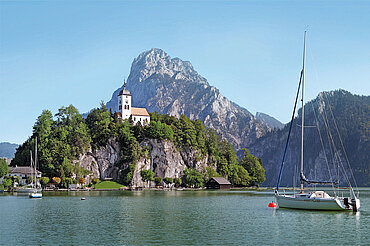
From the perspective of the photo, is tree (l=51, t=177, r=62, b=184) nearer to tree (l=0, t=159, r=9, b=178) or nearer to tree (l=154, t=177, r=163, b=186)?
tree (l=0, t=159, r=9, b=178)

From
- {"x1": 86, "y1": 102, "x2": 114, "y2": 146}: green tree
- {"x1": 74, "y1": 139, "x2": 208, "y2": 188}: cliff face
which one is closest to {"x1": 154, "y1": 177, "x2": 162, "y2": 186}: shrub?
{"x1": 74, "y1": 139, "x2": 208, "y2": 188}: cliff face

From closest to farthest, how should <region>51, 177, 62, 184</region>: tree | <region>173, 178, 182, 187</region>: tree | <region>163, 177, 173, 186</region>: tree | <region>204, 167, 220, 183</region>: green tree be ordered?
<region>51, 177, 62, 184</region>: tree → <region>163, 177, 173, 186</region>: tree → <region>173, 178, 182, 187</region>: tree → <region>204, 167, 220, 183</region>: green tree

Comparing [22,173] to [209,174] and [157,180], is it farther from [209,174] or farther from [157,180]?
[209,174]

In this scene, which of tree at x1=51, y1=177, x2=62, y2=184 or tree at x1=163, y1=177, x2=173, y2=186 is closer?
tree at x1=51, y1=177, x2=62, y2=184

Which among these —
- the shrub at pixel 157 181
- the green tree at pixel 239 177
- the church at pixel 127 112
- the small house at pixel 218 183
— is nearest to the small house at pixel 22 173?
the shrub at pixel 157 181

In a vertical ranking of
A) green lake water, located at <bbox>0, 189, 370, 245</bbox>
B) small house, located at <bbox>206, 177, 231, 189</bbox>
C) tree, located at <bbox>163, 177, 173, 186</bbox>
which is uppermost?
green lake water, located at <bbox>0, 189, 370, 245</bbox>

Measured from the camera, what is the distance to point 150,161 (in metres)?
170

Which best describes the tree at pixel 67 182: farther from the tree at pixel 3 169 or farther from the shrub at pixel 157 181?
the shrub at pixel 157 181

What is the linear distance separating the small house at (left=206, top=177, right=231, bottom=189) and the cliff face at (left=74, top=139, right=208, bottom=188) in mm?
8116

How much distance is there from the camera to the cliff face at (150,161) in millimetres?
161000

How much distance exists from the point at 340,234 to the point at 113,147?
137 metres

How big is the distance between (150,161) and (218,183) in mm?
30930

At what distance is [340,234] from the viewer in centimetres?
3716

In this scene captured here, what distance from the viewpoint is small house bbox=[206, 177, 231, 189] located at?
170913mm
